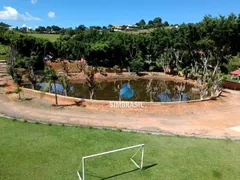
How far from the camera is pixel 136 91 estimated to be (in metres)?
33.6

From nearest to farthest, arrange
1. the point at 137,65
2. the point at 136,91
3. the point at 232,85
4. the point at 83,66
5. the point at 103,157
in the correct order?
the point at 103,157, the point at 136,91, the point at 232,85, the point at 83,66, the point at 137,65

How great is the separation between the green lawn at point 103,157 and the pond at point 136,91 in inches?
429

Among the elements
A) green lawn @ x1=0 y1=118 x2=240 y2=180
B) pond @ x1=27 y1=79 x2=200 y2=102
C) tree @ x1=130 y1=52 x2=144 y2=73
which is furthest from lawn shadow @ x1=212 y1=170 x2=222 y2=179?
tree @ x1=130 y1=52 x2=144 y2=73

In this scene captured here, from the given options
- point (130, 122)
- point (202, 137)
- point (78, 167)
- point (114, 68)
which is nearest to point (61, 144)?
point (78, 167)

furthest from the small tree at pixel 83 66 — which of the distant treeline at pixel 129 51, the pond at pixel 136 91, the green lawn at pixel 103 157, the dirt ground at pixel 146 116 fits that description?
the green lawn at pixel 103 157

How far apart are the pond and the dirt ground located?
444cm

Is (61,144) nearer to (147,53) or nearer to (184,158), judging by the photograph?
(184,158)

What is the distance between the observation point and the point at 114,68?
148 ft

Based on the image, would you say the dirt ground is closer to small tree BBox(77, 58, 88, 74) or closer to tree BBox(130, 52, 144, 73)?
small tree BBox(77, 58, 88, 74)

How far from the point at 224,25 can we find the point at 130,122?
1984cm

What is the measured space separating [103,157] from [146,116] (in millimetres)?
8379

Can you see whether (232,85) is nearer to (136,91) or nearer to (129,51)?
(136,91)

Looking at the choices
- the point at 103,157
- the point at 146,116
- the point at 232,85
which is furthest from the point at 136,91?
the point at 103,157

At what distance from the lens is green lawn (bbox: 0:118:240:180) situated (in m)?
11.8
